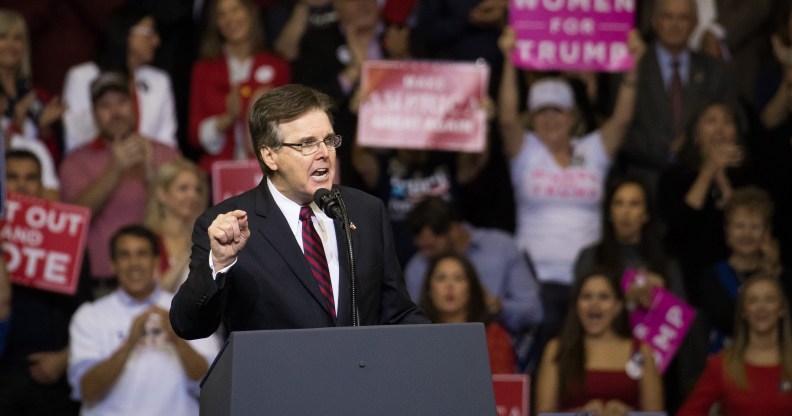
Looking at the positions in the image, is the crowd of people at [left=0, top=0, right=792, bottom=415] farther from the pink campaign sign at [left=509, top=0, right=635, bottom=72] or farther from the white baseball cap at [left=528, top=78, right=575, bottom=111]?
the pink campaign sign at [left=509, top=0, right=635, bottom=72]

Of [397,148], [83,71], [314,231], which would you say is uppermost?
[83,71]

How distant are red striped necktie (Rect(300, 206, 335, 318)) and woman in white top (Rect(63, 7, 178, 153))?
385 cm

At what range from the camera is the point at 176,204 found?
6.58 metres

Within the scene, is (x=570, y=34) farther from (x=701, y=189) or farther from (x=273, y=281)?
(x=273, y=281)

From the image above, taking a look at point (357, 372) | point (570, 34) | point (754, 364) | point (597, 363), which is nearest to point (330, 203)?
point (357, 372)

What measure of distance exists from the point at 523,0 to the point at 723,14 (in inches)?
59.4

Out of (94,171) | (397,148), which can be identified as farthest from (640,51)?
(94,171)

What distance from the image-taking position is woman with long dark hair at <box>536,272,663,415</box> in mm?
6168

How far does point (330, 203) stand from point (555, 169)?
398cm

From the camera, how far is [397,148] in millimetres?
7133

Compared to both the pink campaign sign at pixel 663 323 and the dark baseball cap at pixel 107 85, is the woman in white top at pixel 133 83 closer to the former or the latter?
the dark baseball cap at pixel 107 85

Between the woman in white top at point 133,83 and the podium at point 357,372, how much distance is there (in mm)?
4407

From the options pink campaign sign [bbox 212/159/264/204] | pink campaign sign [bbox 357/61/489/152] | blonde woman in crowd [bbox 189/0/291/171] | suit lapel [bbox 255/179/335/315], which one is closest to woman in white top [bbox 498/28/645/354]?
pink campaign sign [bbox 357/61/489/152]

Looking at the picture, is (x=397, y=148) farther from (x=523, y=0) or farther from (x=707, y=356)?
(x=707, y=356)
